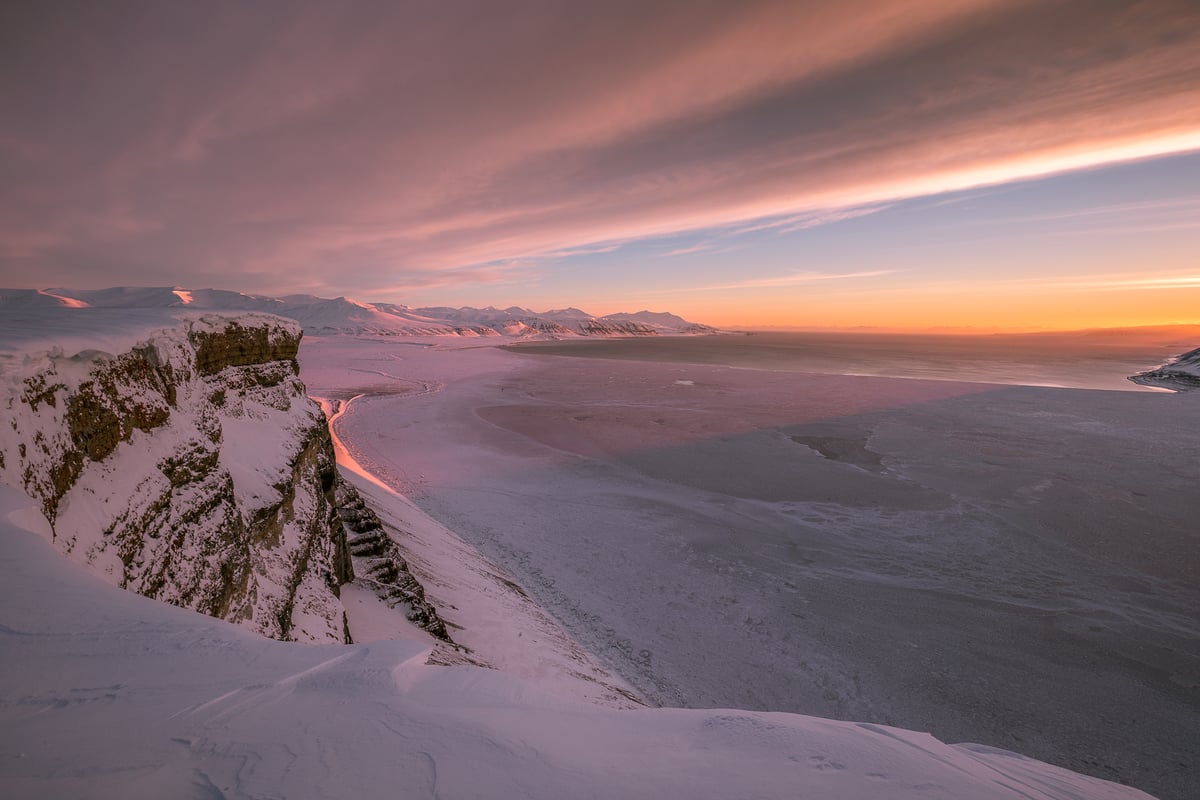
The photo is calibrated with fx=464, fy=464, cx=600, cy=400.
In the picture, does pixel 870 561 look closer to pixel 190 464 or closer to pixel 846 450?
pixel 846 450

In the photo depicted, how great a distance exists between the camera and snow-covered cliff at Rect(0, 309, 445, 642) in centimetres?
331

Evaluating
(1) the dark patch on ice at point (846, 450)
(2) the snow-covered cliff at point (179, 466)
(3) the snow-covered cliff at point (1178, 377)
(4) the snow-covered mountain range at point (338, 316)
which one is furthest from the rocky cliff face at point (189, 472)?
(4) the snow-covered mountain range at point (338, 316)

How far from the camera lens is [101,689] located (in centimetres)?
187

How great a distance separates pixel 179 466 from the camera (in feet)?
14.5

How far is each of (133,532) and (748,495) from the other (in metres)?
13.6

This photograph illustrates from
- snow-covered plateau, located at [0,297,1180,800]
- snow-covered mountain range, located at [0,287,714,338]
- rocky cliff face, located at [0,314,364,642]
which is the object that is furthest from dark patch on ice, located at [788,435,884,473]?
snow-covered mountain range, located at [0,287,714,338]

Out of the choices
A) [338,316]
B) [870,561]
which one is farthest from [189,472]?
[338,316]

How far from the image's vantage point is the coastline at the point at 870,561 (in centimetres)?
694

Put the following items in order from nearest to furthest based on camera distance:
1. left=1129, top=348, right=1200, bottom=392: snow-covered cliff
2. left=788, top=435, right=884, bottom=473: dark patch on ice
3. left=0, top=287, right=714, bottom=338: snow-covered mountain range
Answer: left=788, top=435, right=884, bottom=473: dark patch on ice < left=1129, top=348, right=1200, bottom=392: snow-covered cliff < left=0, top=287, right=714, bottom=338: snow-covered mountain range

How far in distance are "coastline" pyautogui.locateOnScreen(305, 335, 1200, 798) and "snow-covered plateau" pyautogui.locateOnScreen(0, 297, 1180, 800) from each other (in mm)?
3264

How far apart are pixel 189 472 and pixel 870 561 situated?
12.1 m

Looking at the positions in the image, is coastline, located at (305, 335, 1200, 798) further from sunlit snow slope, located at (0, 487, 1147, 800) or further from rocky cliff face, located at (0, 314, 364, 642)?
sunlit snow slope, located at (0, 487, 1147, 800)

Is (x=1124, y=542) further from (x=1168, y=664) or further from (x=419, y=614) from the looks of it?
(x=419, y=614)

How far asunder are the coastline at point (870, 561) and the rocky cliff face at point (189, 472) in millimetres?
4821
